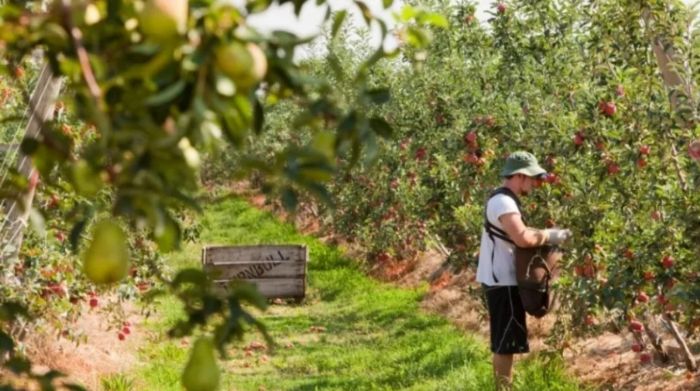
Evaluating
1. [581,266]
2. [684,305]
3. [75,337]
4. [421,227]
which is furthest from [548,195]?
[421,227]

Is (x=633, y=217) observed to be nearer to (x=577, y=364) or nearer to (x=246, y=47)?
(x=577, y=364)

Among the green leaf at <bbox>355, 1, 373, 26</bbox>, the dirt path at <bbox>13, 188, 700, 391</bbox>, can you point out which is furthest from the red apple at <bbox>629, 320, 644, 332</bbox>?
the green leaf at <bbox>355, 1, 373, 26</bbox>

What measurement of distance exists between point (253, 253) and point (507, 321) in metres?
6.90

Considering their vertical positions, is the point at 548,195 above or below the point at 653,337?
above

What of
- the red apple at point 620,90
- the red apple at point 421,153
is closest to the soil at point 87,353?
the red apple at point 421,153

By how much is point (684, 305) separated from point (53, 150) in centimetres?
364

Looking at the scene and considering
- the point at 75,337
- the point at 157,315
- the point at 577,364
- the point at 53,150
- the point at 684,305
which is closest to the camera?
the point at 53,150

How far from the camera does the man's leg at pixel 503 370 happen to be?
6.57 m

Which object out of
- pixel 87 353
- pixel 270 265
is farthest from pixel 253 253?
pixel 87 353

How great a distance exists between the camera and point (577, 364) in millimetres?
8055

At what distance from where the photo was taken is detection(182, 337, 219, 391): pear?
1.48m

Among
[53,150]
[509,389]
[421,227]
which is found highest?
[421,227]

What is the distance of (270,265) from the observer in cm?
1314

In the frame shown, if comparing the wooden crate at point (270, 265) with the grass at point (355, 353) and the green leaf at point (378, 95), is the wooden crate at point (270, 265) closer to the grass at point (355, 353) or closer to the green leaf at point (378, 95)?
the grass at point (355, 353)
